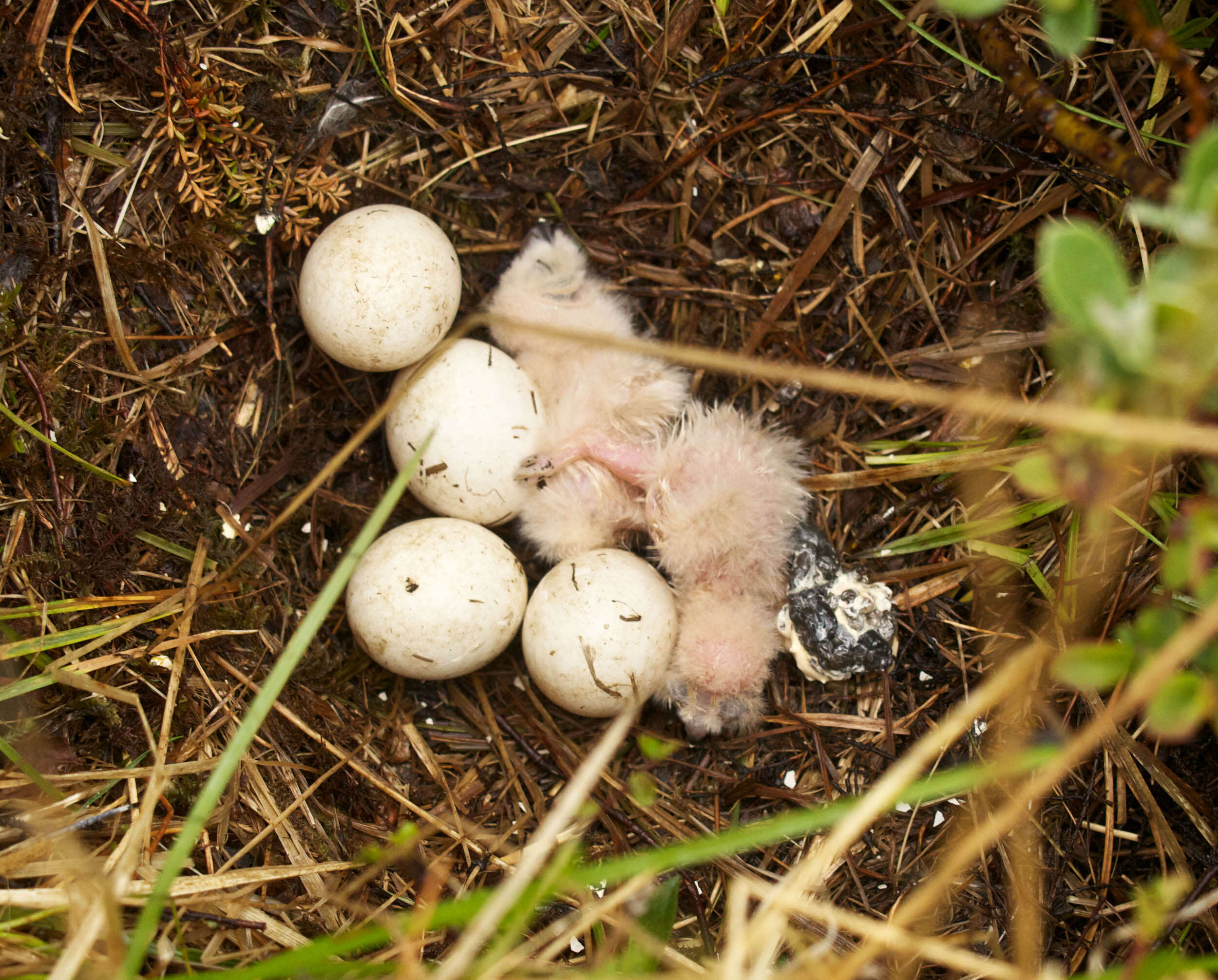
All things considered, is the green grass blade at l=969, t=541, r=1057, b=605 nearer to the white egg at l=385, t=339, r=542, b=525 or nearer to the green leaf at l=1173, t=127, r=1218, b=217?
the white egg at l=385, t=339, r=542, b=525

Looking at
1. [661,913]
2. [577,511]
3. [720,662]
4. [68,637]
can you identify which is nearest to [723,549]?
[720,662]

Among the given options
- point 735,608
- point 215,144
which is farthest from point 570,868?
point 215,144

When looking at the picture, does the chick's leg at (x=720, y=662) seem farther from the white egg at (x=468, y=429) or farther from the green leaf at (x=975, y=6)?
the green leaf at (x=975, y=6)

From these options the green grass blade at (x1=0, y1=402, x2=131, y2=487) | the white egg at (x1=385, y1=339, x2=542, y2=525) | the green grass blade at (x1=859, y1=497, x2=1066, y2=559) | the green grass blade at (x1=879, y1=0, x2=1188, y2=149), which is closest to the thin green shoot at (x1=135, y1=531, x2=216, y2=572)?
the green grass blade at (x1=0, y1=402, x2=131, y2=487)

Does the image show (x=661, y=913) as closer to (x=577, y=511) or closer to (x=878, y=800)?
(x=878, y=800)

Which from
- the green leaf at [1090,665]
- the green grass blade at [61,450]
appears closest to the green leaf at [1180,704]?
the green leaf at [1090,665]

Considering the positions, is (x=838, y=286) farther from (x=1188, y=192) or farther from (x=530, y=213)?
(x=1188, y=192)
